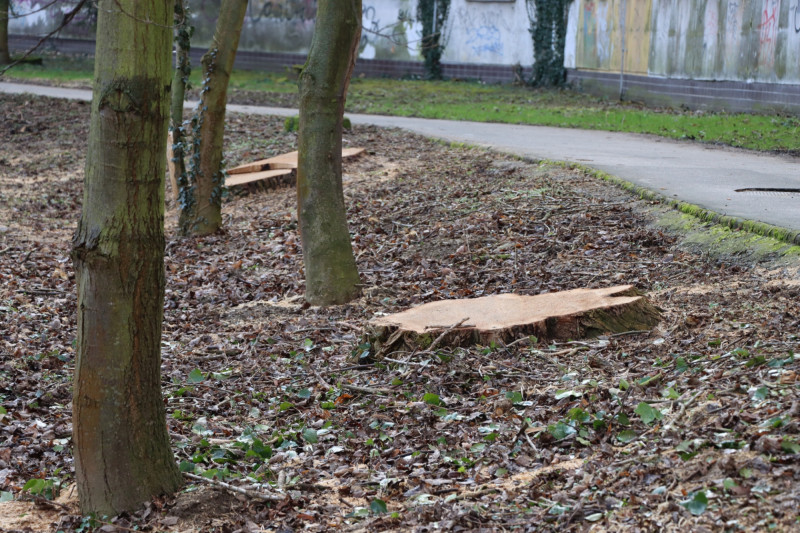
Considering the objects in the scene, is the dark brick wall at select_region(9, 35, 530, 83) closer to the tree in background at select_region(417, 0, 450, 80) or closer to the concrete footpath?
the tree in background at select_region(417, 0, 450, 80)

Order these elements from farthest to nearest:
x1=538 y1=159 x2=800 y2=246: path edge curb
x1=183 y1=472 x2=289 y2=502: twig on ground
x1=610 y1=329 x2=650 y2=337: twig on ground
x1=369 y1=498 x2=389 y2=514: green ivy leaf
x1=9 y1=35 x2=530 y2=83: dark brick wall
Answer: x1=9 y1=35 x2=530 y2=83: dark brick wall < x1=538 y1=159 x2=800 y2=246: path edge curb < x1=610 y1=329 x2=650 y2=337: twig on ground < x1=183 y1=472 x2=289 y2=502: twig on ground < x1=369 y1=498 x2=389 y2=514: green ivy leaf

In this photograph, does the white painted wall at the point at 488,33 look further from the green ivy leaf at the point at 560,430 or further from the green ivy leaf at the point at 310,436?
the green ivy leaf at the point at 560,430

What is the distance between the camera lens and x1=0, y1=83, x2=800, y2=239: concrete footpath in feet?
25.3

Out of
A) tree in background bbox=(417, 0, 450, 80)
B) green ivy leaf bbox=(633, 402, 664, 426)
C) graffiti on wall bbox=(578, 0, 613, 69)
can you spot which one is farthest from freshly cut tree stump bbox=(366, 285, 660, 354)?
tree in background bbox=(417, 0, 450, 80)

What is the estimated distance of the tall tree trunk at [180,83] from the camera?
979 cm

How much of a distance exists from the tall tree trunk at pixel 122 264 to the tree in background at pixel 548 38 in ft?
77.7

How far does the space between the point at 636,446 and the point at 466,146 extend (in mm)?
9526

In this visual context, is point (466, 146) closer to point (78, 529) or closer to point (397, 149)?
point (397, 149)

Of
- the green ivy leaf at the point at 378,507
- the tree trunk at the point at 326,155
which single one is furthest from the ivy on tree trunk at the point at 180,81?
the green ivy leaf at the point at 378,507

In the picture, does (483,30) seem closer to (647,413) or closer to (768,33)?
(768,33)

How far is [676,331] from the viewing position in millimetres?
5254

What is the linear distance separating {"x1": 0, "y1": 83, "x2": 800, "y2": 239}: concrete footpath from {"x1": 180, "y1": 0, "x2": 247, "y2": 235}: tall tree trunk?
404 centimetres

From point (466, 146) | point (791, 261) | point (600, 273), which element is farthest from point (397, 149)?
point (791, 261)

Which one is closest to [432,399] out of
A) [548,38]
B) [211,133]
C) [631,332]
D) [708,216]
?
[631,332]
